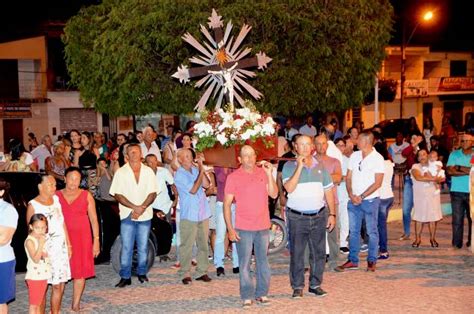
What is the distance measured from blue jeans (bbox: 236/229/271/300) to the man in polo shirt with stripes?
0.46 metres

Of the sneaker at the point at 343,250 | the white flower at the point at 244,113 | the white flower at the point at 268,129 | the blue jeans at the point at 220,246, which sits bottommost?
the sneaker at the point at 343,250

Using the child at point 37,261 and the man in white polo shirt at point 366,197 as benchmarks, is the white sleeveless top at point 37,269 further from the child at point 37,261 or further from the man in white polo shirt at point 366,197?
the man in white polo shirt at point 366,197

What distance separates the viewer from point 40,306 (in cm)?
778

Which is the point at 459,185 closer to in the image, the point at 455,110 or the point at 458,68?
the point at 458,68

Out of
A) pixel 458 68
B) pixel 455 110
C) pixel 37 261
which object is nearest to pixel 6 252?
Result: pixel 37 261

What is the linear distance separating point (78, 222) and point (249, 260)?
79.5 inches

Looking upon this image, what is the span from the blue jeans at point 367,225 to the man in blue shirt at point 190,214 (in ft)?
6.86

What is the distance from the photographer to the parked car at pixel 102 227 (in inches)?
387

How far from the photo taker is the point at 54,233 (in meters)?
8.05

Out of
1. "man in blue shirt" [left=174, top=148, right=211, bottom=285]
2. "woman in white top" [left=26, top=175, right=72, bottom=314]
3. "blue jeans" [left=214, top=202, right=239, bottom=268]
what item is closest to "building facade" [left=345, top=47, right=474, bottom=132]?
"blue jeans" [left=214, top=202, right=239, bottom=268]

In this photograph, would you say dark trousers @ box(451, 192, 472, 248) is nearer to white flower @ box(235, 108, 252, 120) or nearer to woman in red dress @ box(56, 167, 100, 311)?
white flower @ box(235, 108, 252, 120)

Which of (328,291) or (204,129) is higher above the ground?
(204,129)

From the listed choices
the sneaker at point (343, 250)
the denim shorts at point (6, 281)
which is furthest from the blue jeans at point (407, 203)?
the denim shorts at point (6, 281)

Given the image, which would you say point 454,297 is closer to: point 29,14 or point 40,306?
point 40,306
